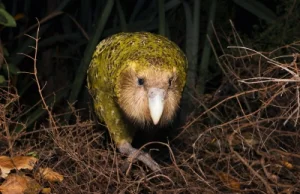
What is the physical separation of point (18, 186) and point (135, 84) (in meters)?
0.65

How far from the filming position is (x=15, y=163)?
8.05 feet

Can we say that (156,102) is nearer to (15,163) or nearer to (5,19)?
(15,163)

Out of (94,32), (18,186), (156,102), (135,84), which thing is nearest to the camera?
(18,186)

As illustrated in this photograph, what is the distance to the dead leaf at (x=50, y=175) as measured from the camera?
246 centimetres

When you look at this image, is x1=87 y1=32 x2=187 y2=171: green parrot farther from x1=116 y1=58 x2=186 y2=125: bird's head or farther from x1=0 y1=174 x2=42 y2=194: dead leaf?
x1=0 y1=174 x2=42 y2=194: dead leaf

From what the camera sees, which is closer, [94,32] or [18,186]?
[18,186]

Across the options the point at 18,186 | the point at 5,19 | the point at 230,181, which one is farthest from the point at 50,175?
the point at 5,19

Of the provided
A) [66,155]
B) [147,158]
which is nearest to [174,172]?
[147,158]

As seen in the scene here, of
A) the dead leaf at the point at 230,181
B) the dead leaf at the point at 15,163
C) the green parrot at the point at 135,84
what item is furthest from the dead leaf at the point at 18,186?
the dead leaf at the point at 230,181

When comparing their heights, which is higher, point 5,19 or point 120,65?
point 5,19

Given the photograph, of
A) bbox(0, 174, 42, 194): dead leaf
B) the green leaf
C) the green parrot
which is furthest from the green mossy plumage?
bbox(0, 174, 42, 194): dead leaf

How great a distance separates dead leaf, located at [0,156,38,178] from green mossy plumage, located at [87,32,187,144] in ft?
1.72

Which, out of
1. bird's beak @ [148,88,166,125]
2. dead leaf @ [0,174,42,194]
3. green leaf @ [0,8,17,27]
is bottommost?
dead leaf @ [0,174,42,194]

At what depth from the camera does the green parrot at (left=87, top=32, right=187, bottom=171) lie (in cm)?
267
